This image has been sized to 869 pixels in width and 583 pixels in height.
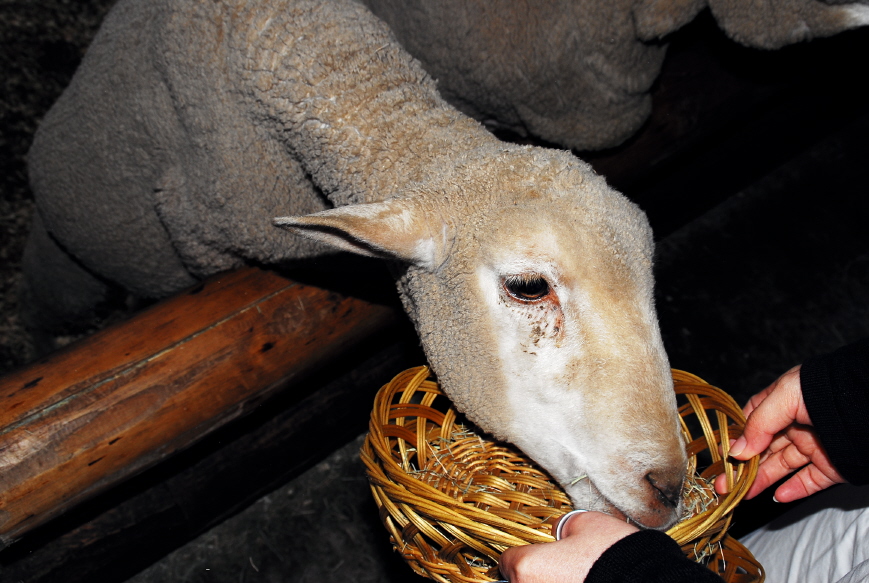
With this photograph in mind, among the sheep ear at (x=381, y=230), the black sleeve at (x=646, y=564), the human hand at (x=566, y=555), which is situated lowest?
the human hand at (x=566, y=555)

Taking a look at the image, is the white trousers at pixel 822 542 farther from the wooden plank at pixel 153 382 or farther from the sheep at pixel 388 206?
the wooden plank at pixel 153 382

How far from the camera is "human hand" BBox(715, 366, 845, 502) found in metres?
1.43

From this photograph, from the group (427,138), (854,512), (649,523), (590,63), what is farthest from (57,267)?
(854,512)

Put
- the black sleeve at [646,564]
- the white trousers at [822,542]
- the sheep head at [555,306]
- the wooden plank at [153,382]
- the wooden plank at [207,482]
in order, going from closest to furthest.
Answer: the black sleeve at [646,564] → the sheep head at [555,306] → the white trousers at [822,542] → the wooden plank at [153,382] → the wooden plank at [207,482]

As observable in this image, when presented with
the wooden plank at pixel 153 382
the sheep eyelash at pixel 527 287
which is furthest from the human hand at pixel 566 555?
the wooden plank at pixel 153 382

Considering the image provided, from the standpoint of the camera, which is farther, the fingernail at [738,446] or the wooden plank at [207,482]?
the wooden plank at [207,482]

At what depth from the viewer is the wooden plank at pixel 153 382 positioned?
1482 mm

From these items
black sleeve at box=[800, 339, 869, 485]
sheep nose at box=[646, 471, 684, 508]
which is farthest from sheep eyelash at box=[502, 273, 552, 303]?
black sleeve at box=[800, 339, 869, 485]

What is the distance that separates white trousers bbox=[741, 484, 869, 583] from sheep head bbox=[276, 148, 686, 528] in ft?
1.44

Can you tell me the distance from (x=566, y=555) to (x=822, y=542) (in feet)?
2.60

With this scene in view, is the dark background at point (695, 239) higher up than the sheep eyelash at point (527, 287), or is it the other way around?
the sheep eyelash at point (527, 287)

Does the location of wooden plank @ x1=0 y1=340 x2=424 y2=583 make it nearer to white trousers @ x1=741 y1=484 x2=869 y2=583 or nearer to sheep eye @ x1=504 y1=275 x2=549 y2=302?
sheep eye @ x1=504 y1=275 x2=549 y2=302

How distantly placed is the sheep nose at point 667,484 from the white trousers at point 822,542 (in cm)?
35

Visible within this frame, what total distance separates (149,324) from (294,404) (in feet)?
3.35
